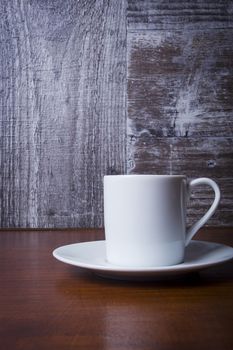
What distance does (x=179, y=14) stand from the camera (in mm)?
1154

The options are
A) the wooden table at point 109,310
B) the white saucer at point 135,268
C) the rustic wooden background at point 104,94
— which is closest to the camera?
the wooden table at point 109,310

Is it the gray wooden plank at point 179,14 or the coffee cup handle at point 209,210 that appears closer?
the coffee cup handle at point 209,210

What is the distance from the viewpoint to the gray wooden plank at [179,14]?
3.77 feet

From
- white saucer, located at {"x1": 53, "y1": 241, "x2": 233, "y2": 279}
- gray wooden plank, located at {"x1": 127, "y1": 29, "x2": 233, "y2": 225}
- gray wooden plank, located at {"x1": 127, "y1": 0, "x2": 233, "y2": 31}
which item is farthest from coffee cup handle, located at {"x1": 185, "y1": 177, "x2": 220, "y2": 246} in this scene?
gray wooden plank, located at {"x1": 127, "y1": 0, "x2": 233, "y2": 31}

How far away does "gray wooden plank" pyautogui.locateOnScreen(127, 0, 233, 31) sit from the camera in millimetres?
1148

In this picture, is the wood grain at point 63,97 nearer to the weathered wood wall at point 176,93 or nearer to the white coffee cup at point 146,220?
the weathered wood wall at point 176,93

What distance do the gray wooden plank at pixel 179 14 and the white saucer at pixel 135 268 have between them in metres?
0.64

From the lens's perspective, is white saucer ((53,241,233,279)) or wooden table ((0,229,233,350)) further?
white saucer ((53,241,233,279))

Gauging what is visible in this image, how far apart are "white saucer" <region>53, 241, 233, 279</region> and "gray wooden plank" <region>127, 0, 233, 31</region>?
639mm

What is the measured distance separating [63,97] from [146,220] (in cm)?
65

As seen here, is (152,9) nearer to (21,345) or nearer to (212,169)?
(212,169)

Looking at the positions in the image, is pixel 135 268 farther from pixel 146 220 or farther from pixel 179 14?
pixel 179 14

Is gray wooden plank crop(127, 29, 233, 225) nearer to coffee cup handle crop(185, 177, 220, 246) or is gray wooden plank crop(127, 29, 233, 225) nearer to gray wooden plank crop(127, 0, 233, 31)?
gray wooden plank crop(127, 0, 233, 31)

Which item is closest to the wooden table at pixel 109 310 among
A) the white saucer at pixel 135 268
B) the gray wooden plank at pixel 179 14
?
the white saucer at pixel 135 268
